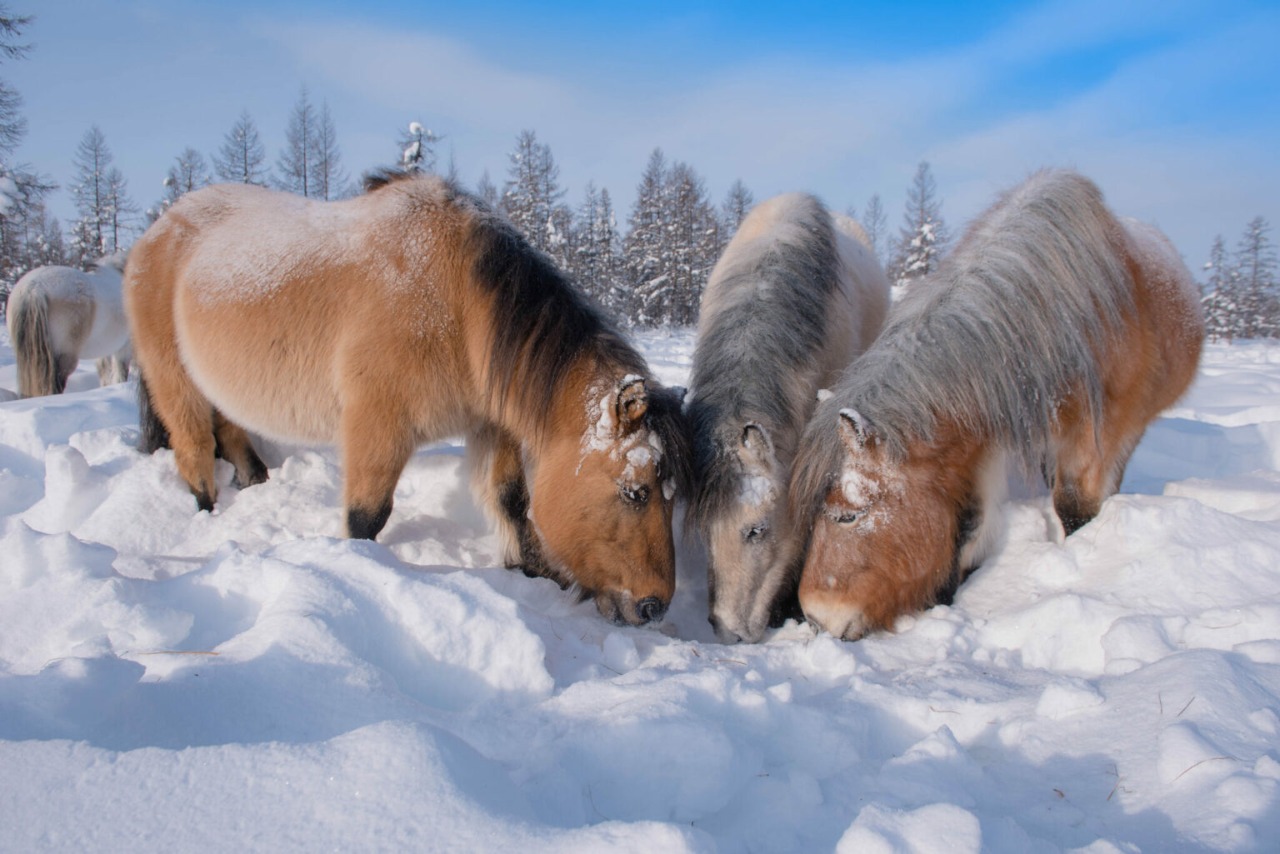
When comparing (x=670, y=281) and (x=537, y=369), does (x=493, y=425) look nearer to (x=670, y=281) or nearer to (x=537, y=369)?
(x=537, y=369)

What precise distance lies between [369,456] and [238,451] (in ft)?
9.66

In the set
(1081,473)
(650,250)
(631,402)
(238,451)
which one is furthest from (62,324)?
(650,250)

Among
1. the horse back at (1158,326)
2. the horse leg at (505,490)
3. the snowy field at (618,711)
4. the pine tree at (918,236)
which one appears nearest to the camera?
the snowy field at (618,711)

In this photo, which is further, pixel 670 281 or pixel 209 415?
pixel 670 281

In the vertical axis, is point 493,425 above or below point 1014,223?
below

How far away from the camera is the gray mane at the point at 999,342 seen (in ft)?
11.2

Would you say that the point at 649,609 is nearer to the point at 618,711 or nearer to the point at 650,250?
the point at 618,711

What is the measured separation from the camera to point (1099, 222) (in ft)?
13.2

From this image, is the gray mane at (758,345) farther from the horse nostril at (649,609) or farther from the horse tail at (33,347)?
the horse tail at (33,347)

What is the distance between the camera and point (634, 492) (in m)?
3.46

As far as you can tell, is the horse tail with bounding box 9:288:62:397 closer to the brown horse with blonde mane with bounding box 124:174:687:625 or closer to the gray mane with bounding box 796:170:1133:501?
the brown horse with blonde mane with bounding box 124:174:687:625

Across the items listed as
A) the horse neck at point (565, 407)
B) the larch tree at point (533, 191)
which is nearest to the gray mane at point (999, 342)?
the horse neck at point (565, 407)

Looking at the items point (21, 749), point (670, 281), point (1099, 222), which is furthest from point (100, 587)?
point (670, 281)

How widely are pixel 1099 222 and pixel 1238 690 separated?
10.3 ft
